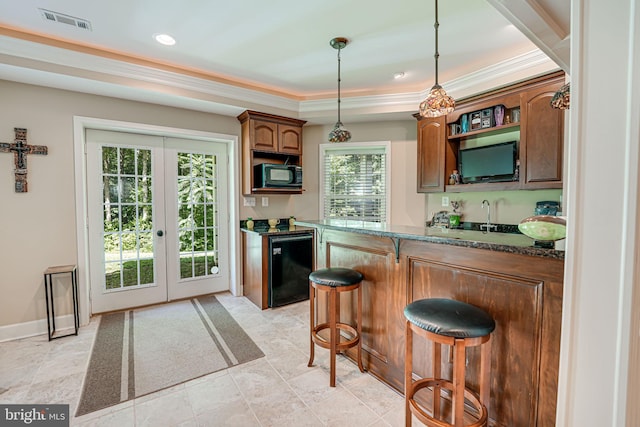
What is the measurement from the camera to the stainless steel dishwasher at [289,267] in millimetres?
3596

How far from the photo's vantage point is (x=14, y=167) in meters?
2.80

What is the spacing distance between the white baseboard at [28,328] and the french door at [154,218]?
359 millimetres

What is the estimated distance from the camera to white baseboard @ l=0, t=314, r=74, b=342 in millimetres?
2807

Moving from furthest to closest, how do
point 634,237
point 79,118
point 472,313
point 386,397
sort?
point 79,118, point 386,397, point 472,313, point 634,237

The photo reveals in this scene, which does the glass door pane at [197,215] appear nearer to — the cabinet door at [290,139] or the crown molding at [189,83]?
the crown molding at [189,83]

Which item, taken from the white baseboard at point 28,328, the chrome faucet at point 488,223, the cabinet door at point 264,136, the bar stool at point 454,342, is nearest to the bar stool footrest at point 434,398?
the bar stool at point 454,342

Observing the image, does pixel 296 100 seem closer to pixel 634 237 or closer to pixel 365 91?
pixel 365 91

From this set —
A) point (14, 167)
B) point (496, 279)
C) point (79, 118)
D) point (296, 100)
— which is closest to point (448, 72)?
A: point (296, 100)

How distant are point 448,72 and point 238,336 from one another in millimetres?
3738

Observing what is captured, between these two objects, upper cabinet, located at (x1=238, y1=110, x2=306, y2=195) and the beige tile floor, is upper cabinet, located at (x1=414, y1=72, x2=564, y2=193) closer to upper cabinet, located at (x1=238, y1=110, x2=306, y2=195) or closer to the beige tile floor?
upper cabinet, located at (x1=238, y1=110, x2=306, y2=195)

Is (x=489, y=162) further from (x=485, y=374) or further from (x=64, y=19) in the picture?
(x=64, y=19)

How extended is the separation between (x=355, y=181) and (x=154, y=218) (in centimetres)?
285

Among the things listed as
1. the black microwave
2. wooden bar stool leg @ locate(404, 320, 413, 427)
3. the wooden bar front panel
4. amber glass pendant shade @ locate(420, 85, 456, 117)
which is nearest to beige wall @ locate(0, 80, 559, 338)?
the black microwave

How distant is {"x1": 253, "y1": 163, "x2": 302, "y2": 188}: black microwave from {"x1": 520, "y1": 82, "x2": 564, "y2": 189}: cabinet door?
265cm
